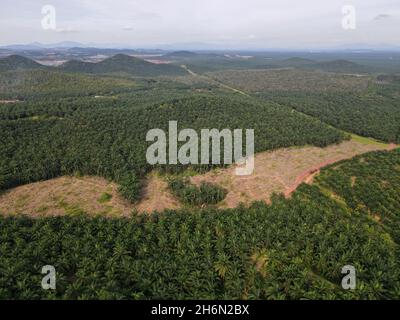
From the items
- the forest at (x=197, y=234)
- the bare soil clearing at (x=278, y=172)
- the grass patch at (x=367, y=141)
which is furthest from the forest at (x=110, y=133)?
the grass patch at (x=367, y=141)

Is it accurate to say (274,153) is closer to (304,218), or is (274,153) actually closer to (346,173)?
(346,173)

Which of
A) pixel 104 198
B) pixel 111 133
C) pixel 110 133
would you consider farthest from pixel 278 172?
pixel 110 133

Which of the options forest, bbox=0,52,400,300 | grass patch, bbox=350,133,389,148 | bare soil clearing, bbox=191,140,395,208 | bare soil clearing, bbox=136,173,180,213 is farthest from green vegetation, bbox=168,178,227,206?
grass patch, bbox=350,133,389,148

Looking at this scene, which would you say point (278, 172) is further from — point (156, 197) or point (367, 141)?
point (367, 141)

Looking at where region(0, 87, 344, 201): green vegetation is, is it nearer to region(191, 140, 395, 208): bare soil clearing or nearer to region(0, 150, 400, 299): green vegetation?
region(191, 140, 395, 208): bare soil clearing

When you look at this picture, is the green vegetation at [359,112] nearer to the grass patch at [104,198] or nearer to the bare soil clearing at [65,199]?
the bare soil clearing at [65,199]
